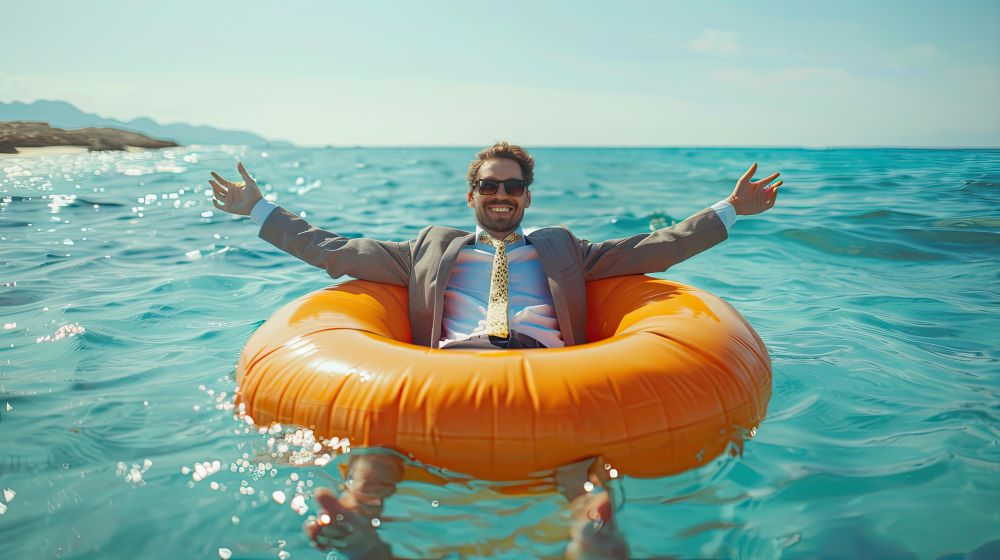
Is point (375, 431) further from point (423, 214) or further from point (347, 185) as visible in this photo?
point (347, 185)

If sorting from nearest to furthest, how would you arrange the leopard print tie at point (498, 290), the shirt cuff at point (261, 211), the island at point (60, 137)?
1. the leopard print tie at point (498, 290)
2. the shirt cuff at point (261, 211)
3. the island at point (60, 137)

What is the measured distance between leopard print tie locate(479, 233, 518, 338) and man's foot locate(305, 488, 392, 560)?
1221 mm

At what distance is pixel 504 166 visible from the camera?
11.5 feet

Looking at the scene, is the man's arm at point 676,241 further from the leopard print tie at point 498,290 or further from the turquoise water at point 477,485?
the turquoise water at point 477,485

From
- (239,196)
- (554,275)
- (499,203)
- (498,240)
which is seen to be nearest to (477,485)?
(554,275)

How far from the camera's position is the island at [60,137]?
20859 mm

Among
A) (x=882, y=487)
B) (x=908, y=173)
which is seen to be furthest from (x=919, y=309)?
(x=908, y=173)

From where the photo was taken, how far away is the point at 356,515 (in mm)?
2105

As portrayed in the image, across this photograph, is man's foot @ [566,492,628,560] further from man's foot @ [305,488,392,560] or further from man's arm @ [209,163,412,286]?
man's arm @ [209,163,412,286]

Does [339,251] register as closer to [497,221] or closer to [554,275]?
[497,221]

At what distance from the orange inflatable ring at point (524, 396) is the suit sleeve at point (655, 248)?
0.72 m

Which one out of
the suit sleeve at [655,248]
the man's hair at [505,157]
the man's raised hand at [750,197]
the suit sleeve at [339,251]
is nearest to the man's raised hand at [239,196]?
the suit sleeve at [339,251]

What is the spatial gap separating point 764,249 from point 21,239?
9252 mm

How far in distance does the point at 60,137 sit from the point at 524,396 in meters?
31.2
